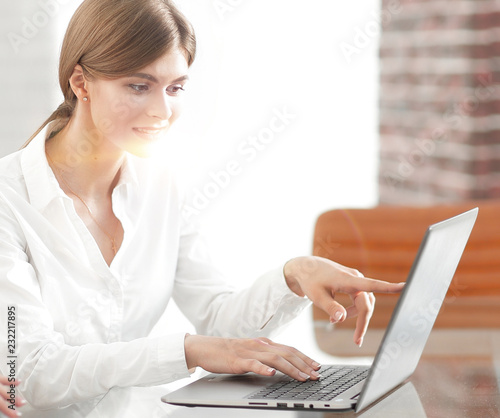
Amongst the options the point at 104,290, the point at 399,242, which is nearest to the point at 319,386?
the point at 104,290

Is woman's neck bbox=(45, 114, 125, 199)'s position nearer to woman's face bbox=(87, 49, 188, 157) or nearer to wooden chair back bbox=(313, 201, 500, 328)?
woman's face bbox=(87, 49, 188, 157)

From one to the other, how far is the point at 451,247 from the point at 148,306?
0.55 m

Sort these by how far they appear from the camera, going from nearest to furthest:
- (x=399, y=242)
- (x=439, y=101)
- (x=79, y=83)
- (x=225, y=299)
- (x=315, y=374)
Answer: (x=315, y=374)
(x=79, y=83)
(x=225, y=299)
(x=399, y=242)
(x=439, y=101)

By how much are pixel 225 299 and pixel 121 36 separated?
0.50 m

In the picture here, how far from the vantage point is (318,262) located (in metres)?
1.09


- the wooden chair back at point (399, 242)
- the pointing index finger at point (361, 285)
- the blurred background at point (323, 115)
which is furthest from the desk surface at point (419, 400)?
the blurred background at point (323, 115)

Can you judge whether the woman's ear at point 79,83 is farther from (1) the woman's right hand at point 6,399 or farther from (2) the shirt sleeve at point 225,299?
(1) the woman's right hand at point 6,399

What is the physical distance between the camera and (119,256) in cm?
117

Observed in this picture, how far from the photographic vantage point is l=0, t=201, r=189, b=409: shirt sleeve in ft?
2.99

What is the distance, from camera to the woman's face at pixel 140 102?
1083 millimetres

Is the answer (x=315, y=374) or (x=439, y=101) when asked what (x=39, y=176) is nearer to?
(x=315, y=374)

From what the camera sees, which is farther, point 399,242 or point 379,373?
point 399,242

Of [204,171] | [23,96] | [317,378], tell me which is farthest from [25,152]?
[204,171]

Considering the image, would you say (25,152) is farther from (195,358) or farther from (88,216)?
(195,358)
